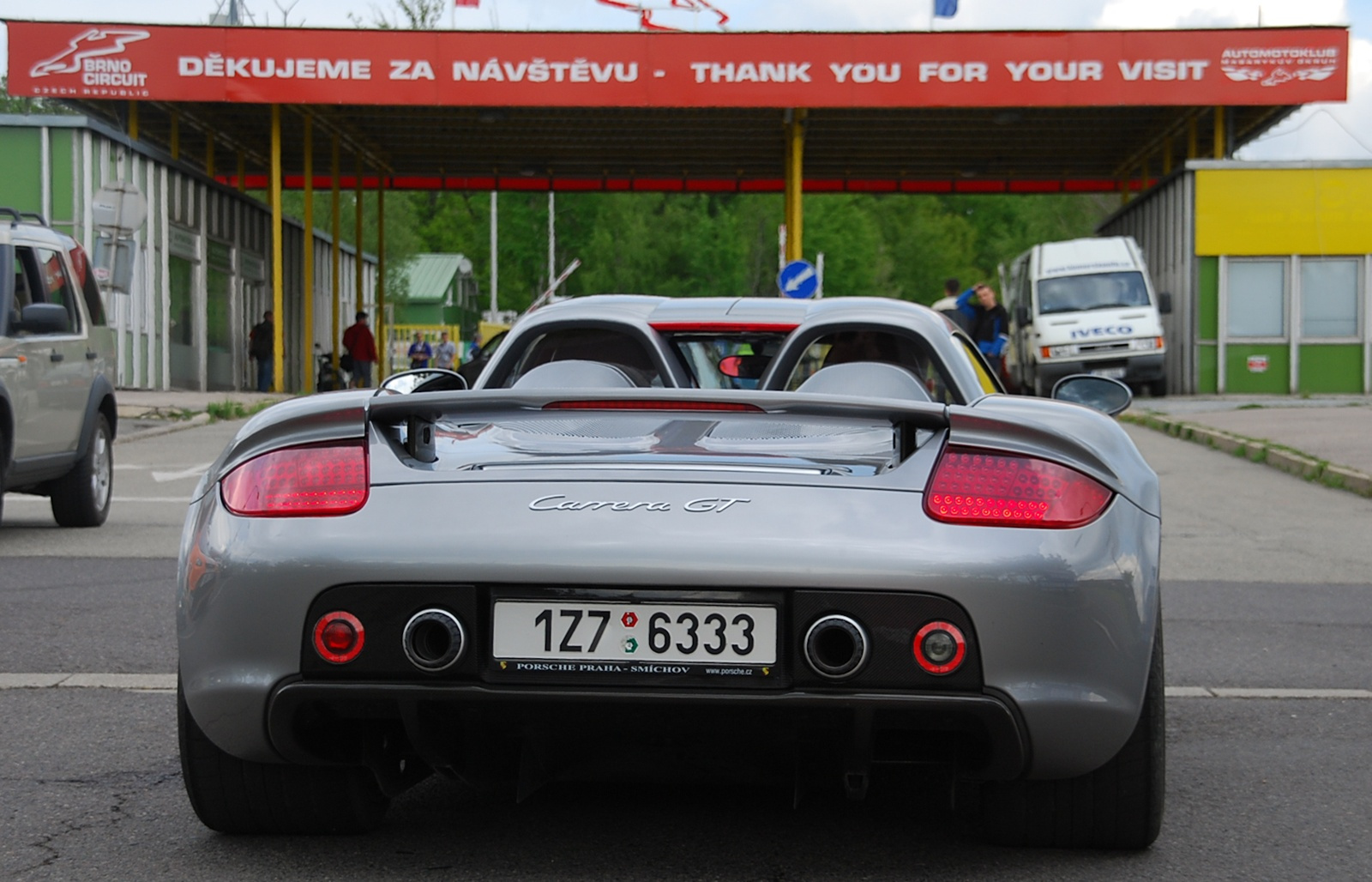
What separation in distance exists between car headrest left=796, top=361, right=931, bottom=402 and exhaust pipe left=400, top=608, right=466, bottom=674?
4.24 ft

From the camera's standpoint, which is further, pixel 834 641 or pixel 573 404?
pixel 573 404

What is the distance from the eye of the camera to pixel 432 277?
91125 mm

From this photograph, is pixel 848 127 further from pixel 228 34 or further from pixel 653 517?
pixel 653 517

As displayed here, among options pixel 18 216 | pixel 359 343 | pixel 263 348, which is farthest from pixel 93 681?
pixel 263 348

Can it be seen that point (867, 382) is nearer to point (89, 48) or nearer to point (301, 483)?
point (301, 483)

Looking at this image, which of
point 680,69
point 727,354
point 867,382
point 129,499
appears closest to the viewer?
point 867,382

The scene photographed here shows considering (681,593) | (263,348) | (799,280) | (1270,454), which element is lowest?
(1270,454)

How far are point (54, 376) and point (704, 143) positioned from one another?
2697cm

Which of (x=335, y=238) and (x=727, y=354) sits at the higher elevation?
(x=335, y=238)

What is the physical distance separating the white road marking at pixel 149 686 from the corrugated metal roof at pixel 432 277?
274 feet

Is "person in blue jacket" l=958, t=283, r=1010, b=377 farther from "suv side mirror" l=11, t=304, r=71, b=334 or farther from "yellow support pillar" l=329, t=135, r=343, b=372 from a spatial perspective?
"yellow support pillar" l=329, t=135, r=343, b=372

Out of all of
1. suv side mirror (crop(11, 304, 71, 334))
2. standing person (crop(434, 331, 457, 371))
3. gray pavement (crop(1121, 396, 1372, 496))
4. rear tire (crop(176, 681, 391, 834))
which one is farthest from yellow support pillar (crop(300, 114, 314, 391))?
rear tire (crop(176, 681, 391, 834))

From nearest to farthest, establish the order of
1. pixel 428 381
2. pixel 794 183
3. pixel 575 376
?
1. pixel 575 376
2. pixel 428 381
3. pixel 794 183

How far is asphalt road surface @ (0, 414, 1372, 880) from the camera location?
11.0 ft
